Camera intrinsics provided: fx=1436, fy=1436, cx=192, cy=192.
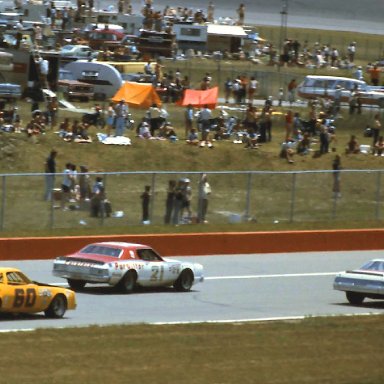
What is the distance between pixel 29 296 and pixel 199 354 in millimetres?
3266

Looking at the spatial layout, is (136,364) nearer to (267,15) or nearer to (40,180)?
(40,180)

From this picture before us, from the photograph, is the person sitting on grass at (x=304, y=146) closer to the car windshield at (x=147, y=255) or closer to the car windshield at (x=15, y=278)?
the car windshield at (x=147, y=255)

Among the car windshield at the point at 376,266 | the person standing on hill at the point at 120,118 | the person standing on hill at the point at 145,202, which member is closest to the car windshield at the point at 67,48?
the person standing on hill at the point at 120,118

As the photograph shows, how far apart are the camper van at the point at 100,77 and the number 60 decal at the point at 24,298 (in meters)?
30.4

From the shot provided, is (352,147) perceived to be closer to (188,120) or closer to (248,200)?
(188,120)

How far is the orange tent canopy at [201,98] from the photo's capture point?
47.6 m

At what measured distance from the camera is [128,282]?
24312mm

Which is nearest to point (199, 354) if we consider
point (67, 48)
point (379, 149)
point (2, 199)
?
point (2, 199)

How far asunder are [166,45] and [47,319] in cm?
3923

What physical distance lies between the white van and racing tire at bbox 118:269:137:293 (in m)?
30.9

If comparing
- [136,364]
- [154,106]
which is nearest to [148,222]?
[136,364]

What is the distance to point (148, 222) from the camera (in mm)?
30594

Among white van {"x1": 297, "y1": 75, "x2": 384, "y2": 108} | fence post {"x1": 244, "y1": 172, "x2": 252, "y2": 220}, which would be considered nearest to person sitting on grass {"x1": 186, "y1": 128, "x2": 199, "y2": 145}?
white van {"x1": 297, "y1": 75, "x2": 384, "y2": 108}

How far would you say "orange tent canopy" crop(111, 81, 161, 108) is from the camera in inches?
1866
